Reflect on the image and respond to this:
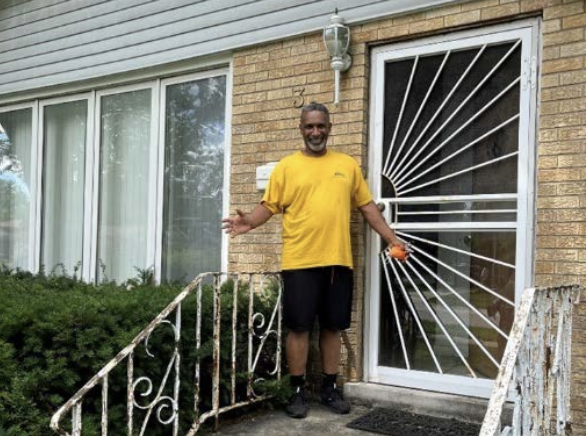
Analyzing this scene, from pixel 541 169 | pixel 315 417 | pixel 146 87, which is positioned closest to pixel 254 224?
pixel 315 417

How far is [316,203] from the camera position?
380 centimetres

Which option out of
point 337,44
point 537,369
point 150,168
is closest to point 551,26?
point 337,44

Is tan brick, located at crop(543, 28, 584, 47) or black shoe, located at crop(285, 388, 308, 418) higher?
tan brick, located at crop(543, 28, 584, 47)

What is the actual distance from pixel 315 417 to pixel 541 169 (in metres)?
1.89

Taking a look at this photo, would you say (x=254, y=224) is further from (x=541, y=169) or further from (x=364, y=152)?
(x=541, y=169)

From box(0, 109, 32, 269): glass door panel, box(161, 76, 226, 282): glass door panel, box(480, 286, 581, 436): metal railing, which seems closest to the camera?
box(480, 286, 581, 436): metal railing

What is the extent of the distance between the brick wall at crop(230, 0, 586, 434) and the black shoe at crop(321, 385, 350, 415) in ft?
0.77

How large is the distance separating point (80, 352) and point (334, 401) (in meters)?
1.55

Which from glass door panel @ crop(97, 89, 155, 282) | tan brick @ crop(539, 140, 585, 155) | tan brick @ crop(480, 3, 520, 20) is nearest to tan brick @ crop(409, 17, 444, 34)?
tan brick @ crop(480, 3, 520, 20)

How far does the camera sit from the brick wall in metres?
3.45

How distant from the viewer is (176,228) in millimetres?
5465

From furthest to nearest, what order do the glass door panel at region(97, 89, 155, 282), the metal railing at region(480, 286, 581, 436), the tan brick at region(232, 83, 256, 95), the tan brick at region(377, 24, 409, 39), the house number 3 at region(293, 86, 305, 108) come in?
1. the glass door panel at region(97, 89, 155, 282)
2. the tan brick at region(232, 83, 256, 95)
3. the house number 3 at region(293, 86, 305, 108)
4. the tan brick at region(377, 24, 409, 39)
5. the metal railing at region(480, 286, 581, 436)

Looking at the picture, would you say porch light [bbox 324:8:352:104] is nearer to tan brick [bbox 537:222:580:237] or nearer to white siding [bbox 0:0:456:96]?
white siding [bbox 0:0:456:96]

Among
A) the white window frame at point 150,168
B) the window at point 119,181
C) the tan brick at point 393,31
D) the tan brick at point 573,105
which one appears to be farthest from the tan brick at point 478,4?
the white window frame at point 150,168
